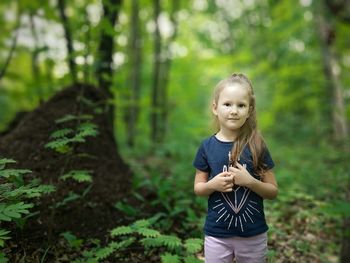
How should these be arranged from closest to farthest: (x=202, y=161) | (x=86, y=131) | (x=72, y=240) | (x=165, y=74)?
(x=202, y=161) < (x=86, y=131) < (x=72, y=240) < (x=165, y=74)

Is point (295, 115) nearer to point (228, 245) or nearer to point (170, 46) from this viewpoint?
point (170, 46)

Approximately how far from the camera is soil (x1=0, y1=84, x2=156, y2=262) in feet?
11.3

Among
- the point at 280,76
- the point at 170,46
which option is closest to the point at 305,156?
the point at 280,76

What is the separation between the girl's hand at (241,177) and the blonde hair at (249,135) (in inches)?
3.6

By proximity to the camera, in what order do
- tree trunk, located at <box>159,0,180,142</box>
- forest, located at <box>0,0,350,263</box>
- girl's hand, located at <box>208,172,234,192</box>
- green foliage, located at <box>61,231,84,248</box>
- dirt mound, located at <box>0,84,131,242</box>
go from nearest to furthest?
girl's hand, located at <box>208,172,234,192</box> < forest, located at <box>0,0,350,263</box> < green foliage, located at <box>61,231,84,248</box> < dirt mound, located at <box>0,84,131,242</box> < tree trunk, located at <box>159,0,180,142</box>

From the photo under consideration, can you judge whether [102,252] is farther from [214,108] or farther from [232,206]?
[214,108]

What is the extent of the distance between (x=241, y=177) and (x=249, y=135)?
1.06ft

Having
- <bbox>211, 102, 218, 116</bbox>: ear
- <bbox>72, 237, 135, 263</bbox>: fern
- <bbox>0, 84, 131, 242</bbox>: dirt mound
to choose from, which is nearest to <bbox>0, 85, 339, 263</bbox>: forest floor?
<bbox>0, 84, 131, 242</bbox>: dirt mound

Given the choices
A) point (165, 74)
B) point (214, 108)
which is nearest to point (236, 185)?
point (214, 108)

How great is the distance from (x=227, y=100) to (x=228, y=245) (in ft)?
3.21

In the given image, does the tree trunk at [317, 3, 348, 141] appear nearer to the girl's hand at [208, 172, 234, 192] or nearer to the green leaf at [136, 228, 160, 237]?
the green leaf at [136, 228, 160, 237]

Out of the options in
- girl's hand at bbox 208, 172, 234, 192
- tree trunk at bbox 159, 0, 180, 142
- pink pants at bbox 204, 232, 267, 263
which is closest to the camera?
girl's hand at bbox 208, 172, 234, 192

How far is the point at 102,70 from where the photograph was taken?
595cm

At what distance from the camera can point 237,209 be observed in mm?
2363
